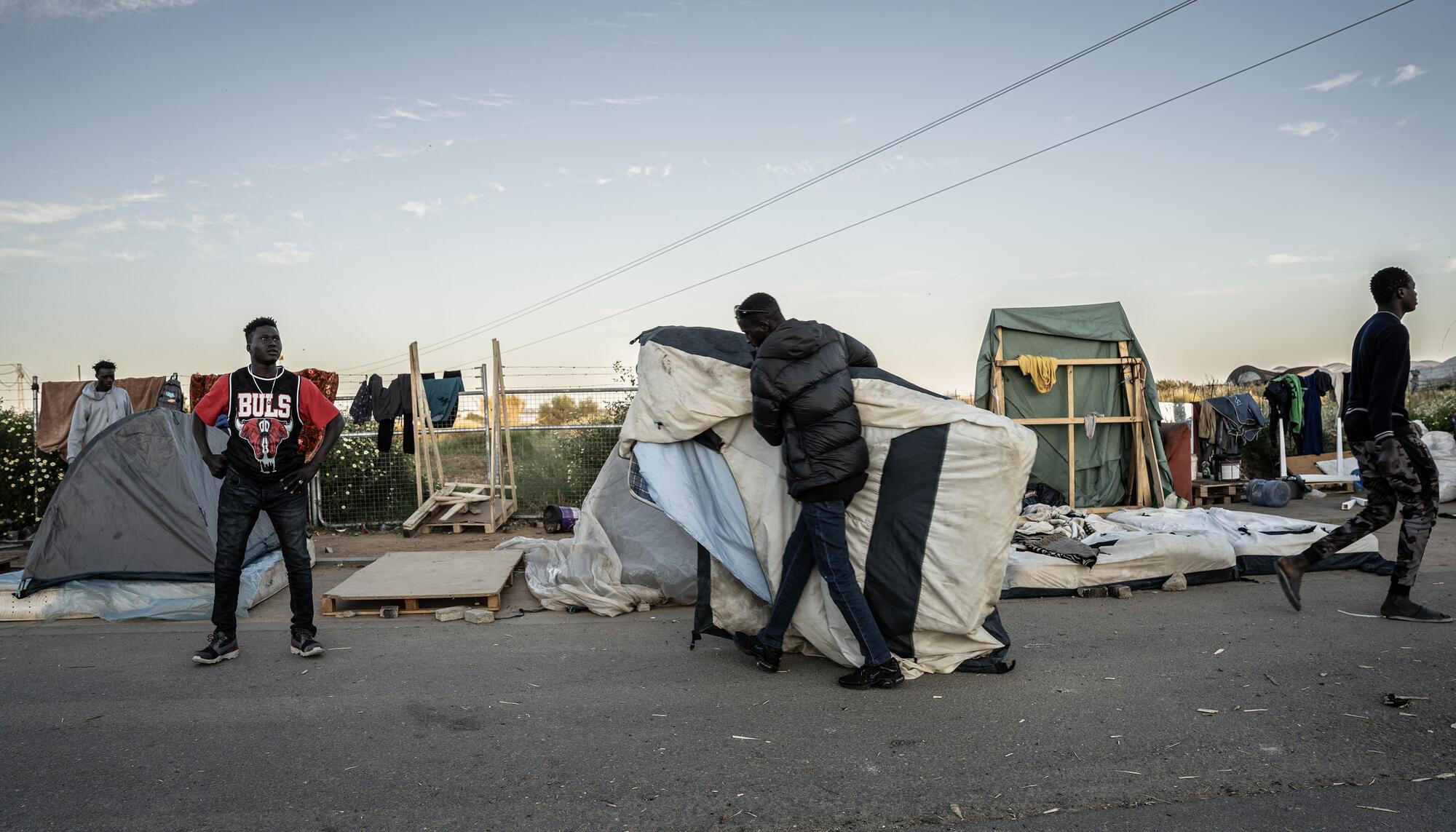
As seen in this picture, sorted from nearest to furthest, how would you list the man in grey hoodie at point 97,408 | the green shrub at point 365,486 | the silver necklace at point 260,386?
the silver necklace at point 260,386, the man in grey hoodie at point 97,408, the green shrub at point 365,486

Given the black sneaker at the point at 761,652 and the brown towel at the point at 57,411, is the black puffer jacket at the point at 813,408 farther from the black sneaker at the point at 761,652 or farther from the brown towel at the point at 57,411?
the brown towel at the point at 57,411

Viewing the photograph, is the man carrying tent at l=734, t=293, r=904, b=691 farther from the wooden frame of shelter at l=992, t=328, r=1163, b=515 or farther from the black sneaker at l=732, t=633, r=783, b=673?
the wooden frame of shelter at l=992, t=328, r=1163, b=515

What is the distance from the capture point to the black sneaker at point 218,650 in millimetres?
5133

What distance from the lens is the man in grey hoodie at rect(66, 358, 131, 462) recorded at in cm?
1005

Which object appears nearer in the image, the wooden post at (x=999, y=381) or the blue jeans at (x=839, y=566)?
the blue jeans at (x=839, y=566)

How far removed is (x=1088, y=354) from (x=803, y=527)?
843 centimetres

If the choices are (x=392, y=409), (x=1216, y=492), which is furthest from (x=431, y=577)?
(x=1216, y=492)

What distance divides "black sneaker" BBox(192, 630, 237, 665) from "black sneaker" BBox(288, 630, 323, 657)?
33cm

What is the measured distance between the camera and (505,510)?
37.9ft

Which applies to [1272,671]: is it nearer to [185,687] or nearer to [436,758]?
[436,758]

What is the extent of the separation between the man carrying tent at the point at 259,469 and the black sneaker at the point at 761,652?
2549 mm

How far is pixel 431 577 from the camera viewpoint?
23.3 ft

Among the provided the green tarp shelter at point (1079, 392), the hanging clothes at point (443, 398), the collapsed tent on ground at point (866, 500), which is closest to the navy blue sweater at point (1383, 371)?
the collapsed tent on ground at point (866, 500)

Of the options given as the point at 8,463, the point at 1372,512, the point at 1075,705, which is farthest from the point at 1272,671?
the point at 8,463
